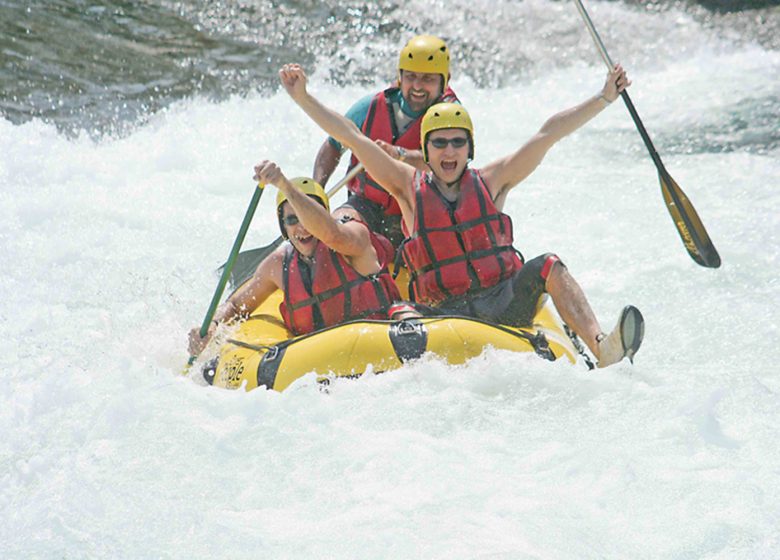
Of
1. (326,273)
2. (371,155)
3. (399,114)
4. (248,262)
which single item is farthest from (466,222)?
(248,262)

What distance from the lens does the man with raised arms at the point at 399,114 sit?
5.79 metres

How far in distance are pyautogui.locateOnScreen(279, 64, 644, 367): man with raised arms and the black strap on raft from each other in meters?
0.07

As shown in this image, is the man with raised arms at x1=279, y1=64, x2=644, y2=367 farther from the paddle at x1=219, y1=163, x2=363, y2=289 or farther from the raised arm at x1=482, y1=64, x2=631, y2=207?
the paddle at x1=219, y1=163, x2=363, y2=289

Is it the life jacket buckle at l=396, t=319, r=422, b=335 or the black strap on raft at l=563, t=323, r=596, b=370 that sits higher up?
the life jacket buckle at l=396, t=319, r=422, b=335

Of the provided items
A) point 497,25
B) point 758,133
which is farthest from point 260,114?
point 758,133

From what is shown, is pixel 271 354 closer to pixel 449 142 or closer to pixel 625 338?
pixel 449 142

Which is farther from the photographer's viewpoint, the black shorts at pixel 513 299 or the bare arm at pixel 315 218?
the black shorts at pixel 513 299

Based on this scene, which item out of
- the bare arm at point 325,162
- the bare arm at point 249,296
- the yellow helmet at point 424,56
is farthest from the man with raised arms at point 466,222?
the bare arm at point 325,162

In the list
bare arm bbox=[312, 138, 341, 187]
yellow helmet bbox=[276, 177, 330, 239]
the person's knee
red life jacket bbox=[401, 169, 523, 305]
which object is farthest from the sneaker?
bare arm bbox=[312, 138, 341, 187]

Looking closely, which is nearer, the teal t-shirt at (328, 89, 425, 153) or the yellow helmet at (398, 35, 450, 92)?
the yellow helmet at (398, 35, 450, 92)

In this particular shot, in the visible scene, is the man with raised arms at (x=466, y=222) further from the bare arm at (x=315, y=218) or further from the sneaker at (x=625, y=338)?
the bare arm at (x=315, y=218)

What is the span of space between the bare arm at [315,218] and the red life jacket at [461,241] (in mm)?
325

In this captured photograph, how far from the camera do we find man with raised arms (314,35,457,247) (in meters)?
5.79

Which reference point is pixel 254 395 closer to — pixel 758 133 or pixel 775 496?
pixel 775 496
